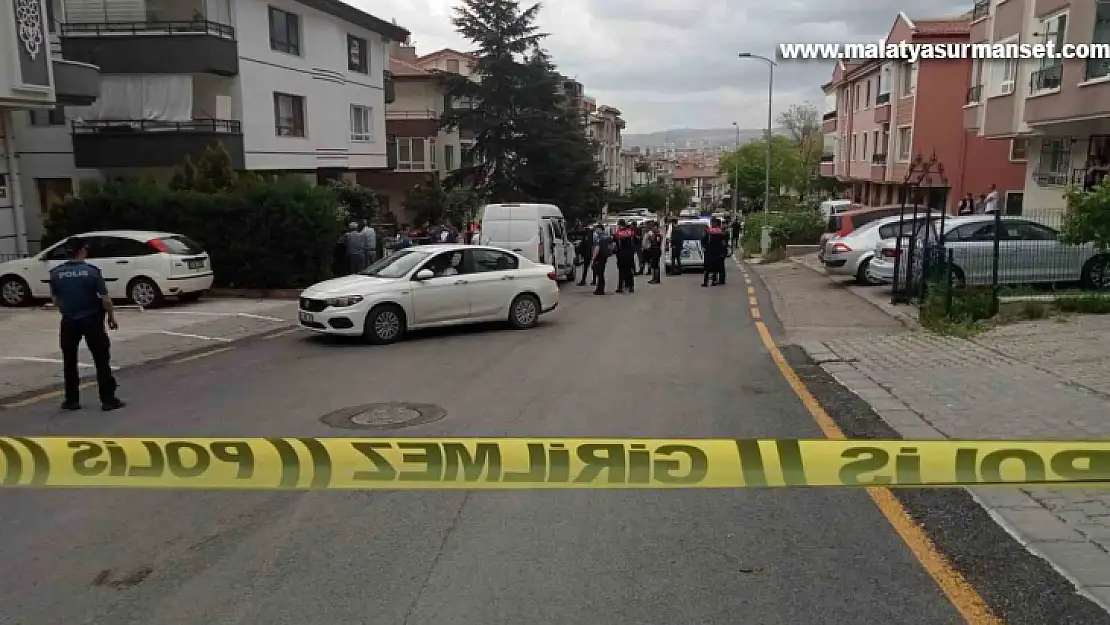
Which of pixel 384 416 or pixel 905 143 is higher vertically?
pixel 905 143

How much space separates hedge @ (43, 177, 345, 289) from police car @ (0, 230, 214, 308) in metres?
1.65

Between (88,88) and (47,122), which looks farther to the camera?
(47,122)

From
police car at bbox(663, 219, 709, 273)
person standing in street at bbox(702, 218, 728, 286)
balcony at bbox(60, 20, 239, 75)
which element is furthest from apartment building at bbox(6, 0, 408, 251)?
person standing in street at bbox(702, 218, 728, 286)

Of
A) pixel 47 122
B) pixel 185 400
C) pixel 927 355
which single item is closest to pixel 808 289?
A: pixel 927 355

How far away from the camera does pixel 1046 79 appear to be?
20.8 m

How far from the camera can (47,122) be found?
77.9 feet

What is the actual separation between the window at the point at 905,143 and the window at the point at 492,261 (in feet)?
96.2

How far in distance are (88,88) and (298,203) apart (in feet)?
20.7

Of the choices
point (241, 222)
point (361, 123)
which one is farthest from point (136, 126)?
point (361, 123)

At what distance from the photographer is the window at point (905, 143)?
37688mm

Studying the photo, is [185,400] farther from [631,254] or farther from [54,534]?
[631,254]

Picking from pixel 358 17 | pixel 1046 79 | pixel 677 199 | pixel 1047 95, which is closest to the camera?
pixel 1047 95

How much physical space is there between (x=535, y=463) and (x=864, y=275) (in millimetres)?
15362

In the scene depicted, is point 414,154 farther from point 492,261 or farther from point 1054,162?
point 492,261
